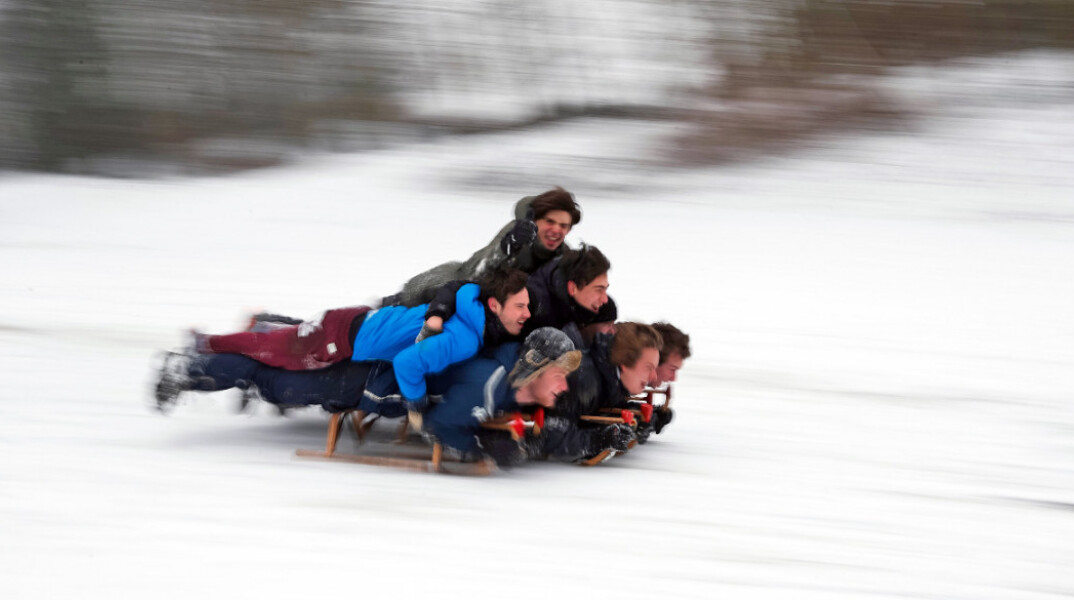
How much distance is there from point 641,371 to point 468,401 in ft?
2.40

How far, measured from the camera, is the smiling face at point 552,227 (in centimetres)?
516

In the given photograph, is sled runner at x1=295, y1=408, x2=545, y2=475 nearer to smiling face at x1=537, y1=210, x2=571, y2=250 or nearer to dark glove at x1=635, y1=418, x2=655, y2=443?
dark glove at x1=635, y1=418, x2=655, y2=443

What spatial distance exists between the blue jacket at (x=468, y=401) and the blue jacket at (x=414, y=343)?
79 millimetres

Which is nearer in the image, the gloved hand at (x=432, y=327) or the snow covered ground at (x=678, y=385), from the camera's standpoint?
the snow covered ground at (x=678, y=385)

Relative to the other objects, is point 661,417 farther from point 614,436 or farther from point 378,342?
point 378,342

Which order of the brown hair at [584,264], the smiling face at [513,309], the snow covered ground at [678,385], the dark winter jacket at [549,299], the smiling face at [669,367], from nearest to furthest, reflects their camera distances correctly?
1. the snow covered ground at [678,385]
2. the smiling face at [513,309]
3. the brown hair at [584,264]
4. the dark winter jacket at [549,299]
5. the smiling face at [669,367]

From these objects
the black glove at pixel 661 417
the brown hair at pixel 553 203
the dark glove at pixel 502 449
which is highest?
the brown hair at pixel 553 203

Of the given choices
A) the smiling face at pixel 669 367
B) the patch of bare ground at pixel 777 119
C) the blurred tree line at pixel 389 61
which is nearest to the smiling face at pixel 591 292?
the smiling face at pixel 669 367

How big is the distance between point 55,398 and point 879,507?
3950 millimetres

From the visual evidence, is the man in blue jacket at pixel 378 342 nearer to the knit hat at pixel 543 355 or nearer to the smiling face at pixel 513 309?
the smiling face at pixel 513 309

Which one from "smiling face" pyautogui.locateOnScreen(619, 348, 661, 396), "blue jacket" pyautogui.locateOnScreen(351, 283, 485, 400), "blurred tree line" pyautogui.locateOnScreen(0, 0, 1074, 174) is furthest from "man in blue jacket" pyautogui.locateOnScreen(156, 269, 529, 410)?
"blurred tree line" pyautogui.locateOnScreen(0, 0, 1074, 174)

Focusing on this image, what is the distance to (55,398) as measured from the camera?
20.1 ft

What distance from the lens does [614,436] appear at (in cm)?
495

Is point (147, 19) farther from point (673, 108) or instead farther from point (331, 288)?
point (331, 288)
